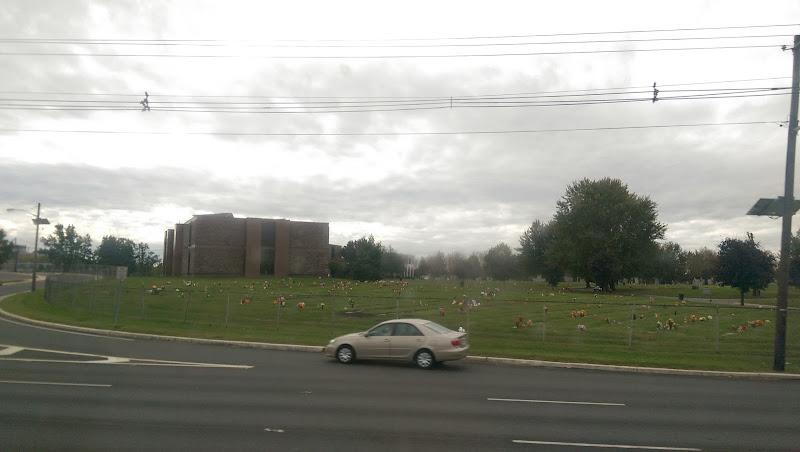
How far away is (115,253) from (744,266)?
337 feet

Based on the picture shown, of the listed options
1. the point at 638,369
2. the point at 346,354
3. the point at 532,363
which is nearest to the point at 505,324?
the point at 532,363

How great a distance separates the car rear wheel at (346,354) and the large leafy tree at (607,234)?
2171 inches

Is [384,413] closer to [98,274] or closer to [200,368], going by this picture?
[200,368]

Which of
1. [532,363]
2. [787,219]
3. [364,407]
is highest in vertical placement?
[787,219]

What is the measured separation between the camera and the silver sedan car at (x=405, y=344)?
15.8 meters

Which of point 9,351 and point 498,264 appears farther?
point 498,264

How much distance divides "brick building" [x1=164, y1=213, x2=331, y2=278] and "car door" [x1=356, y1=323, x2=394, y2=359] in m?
66.8

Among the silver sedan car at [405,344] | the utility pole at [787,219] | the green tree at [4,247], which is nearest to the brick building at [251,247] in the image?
the green tree at [4,247]

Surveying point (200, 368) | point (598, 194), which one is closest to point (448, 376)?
point (200, 368)

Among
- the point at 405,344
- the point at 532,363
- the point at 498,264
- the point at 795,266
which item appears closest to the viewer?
the point at 405,344

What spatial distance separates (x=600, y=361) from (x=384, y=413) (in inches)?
414

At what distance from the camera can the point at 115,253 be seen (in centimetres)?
10931

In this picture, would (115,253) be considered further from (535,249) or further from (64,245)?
(535,249)

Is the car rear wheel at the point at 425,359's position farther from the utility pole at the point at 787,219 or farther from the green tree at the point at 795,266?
the green tree at the point at 795,266
